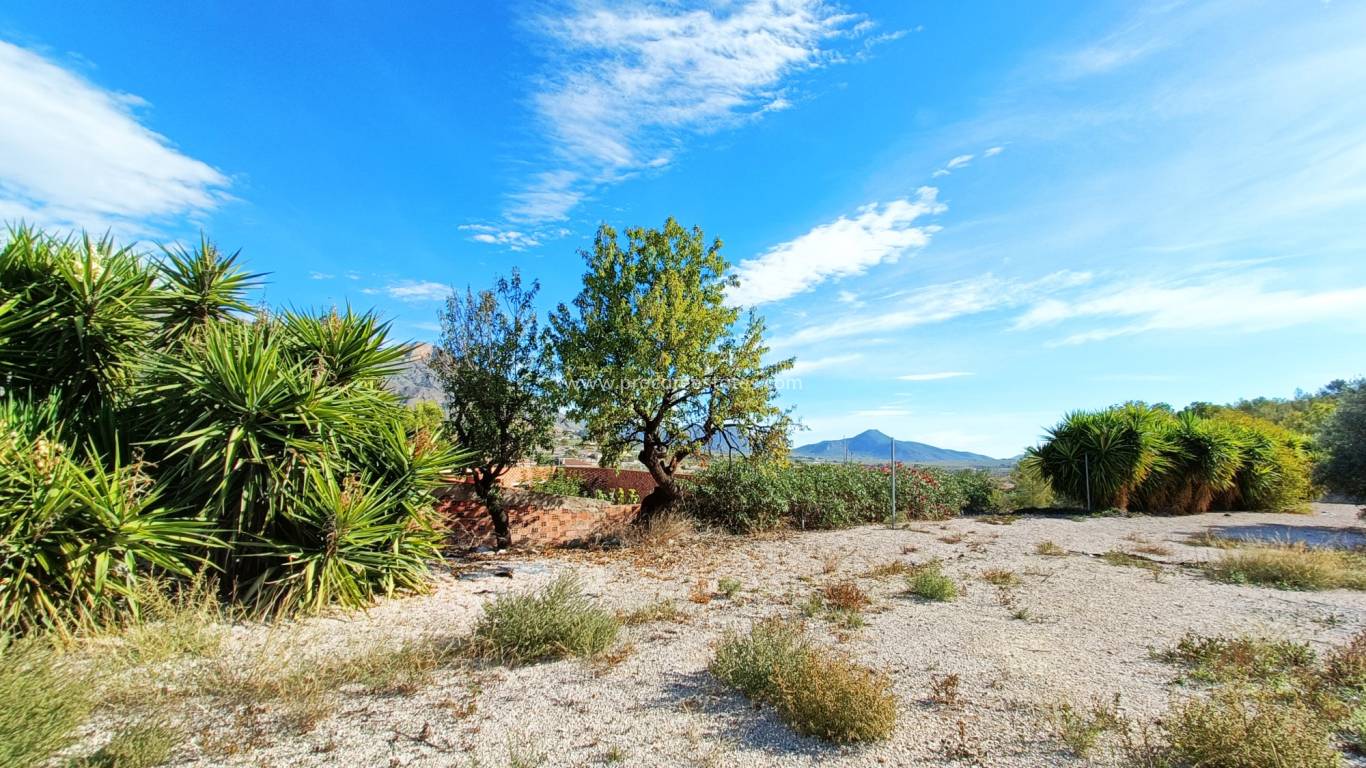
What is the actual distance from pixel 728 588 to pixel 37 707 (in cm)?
543

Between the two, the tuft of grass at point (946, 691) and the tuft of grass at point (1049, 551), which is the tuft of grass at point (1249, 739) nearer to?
the tuft of grass at point (946, 691)

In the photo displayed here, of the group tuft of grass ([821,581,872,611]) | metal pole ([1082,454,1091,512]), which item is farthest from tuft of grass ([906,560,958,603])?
metal pole ([1082,454,1091,512])

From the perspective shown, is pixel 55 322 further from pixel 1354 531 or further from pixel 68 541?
pixel 1354 531

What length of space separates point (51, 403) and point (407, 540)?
3.41 meters

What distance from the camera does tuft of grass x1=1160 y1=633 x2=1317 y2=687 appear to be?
408 cm

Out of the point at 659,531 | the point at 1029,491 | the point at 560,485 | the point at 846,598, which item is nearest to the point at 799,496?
the point at 659,531

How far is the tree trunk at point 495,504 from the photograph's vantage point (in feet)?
32.8

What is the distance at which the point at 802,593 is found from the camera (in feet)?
22.9

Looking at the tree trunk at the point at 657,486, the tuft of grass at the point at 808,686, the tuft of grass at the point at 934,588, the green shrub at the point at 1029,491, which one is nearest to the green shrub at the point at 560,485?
the tree trunk at the point at 657,486

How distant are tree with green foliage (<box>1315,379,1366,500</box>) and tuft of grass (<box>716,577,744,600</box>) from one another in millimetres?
14515

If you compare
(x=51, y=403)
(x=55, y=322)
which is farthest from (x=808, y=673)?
(x=55, y=322)

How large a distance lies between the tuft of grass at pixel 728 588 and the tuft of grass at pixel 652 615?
0.84 m

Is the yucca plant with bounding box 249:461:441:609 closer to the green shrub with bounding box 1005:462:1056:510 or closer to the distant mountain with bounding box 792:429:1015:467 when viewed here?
A: the distant mountain with bounding box 792:429:1015:467

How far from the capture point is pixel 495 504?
33.2ft
